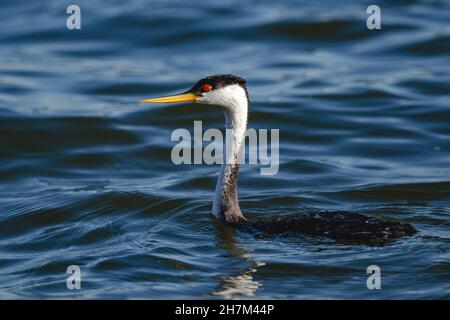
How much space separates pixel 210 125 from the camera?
1523cm

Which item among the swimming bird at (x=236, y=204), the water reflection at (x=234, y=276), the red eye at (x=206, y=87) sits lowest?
the water reflection at (x=234, y=276)

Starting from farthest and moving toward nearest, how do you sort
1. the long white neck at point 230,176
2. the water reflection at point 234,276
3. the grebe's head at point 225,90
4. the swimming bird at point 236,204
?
1. the long white neck at point 230,176
2. the grebe's head at point 225,90
3. the swimming bird at point 236,204
4. the water reflection at point 234,276

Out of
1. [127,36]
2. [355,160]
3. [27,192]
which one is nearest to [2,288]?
[27,192]

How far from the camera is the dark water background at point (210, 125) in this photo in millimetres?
9180

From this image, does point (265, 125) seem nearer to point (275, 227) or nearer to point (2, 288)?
point (275, 227)

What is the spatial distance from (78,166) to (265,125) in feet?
9.94

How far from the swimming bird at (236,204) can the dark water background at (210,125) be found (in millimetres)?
143

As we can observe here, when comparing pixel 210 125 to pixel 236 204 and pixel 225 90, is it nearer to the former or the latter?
pixel 236 204

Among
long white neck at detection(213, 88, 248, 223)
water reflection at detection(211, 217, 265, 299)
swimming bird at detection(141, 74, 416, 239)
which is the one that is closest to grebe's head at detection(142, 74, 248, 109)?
swimming bird at detection(141, 74, 416, 239)

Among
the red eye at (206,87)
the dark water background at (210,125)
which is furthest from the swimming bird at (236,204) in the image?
the dark water background at (210,125)

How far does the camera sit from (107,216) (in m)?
11.1

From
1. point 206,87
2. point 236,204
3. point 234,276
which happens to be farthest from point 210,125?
point 234,276

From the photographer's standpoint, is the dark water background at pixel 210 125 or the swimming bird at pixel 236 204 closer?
the dark water background at pixel 210 125

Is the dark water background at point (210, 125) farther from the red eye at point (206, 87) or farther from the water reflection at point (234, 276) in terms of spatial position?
the red eye at point (206, 87)
